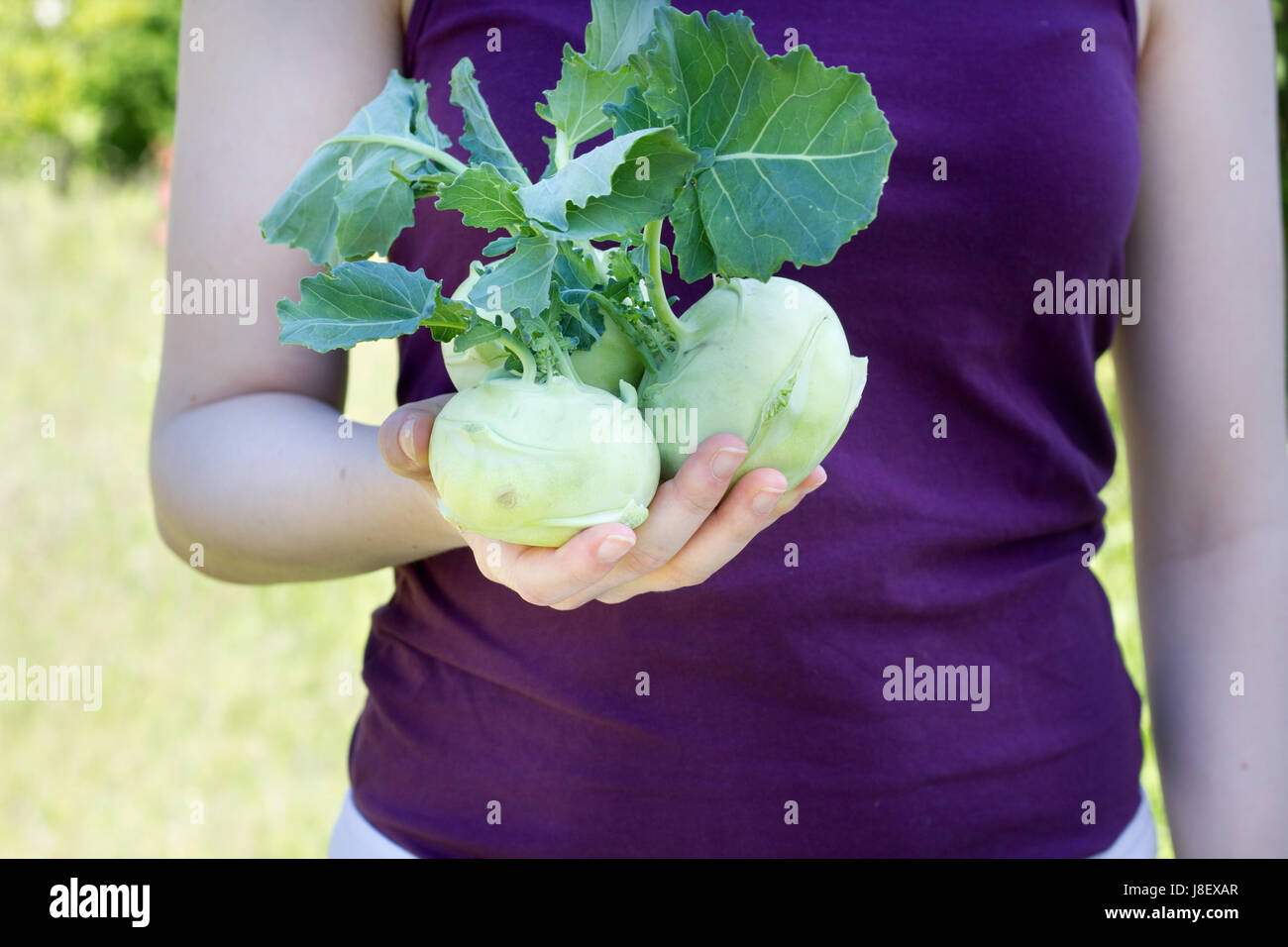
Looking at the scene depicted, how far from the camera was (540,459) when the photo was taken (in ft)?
2.84

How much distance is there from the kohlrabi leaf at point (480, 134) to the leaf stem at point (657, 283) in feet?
0.39

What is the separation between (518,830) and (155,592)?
3500mm

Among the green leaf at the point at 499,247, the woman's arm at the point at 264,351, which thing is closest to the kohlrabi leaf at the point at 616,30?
the green leaf at the point at 499,247

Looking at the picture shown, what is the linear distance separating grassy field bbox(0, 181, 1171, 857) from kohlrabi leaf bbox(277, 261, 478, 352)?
81.9 inches

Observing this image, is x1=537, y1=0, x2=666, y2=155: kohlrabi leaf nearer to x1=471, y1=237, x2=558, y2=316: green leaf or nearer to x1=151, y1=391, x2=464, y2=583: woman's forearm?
x1=471, y1=237, x2=558, y2=316: green leaf

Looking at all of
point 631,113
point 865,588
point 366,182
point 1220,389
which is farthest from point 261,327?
point 1220,389

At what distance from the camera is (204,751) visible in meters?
3.54

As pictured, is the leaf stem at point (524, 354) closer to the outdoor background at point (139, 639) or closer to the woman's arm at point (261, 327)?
the woman's arm at point (261, 327)

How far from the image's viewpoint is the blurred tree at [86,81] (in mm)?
12008

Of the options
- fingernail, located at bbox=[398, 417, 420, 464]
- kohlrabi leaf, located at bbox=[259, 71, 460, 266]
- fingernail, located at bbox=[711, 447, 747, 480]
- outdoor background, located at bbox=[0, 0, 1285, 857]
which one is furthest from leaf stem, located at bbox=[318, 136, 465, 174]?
outdoor background, located at bbox=[0, 0, 1285, 857]

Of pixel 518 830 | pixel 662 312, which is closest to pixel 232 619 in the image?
pixel 518 830

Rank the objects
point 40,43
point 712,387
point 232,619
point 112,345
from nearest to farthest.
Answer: point 712,387 → point 232,619 → point 112,345 → point 40,43

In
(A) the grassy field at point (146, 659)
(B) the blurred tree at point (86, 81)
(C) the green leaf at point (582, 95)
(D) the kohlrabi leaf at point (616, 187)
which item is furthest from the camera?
(B) the blurred tree at point (86, 81)

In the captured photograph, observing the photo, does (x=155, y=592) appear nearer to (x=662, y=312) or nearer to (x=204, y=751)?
(x=204, y=751)
